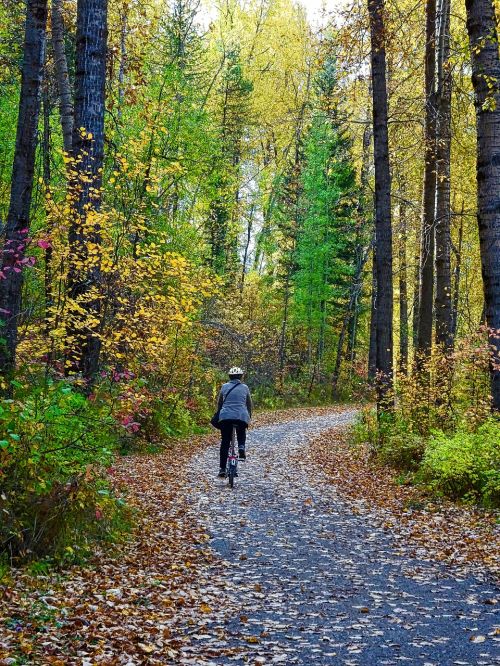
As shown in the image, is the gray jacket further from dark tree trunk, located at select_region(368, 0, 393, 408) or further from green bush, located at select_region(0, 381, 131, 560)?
green bush, located at select_region(0, 381, 131, 560)

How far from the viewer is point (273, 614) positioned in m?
5.83

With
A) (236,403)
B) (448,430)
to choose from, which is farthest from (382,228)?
(236,403)

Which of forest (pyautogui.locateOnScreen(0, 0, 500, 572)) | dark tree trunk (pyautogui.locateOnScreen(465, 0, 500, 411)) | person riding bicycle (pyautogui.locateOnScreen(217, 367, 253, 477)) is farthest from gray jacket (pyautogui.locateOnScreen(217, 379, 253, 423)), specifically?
dark tree trunk (pyautogui.locateOnScreen(465, 0, 500, 411))

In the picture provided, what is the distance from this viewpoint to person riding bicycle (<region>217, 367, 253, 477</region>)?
12.1m

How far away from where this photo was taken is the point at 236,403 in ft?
40.1

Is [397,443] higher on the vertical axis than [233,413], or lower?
lower

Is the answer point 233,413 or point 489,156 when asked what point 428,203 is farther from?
point 233,413

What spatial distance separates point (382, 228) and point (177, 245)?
6.61 meters

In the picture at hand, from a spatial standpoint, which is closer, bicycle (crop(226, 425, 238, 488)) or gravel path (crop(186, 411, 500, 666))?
gravel path (crop(186, 411, 500, 666))

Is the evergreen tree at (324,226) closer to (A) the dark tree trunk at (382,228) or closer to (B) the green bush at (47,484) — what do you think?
(A) the dark tree trunk at (382,228)

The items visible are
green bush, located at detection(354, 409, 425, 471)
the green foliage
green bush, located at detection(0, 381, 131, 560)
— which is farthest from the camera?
green bush, located at detection(354, 409, 425, 471)

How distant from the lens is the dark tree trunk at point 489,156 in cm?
933

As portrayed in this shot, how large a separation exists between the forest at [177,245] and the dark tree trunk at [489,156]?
0.03 meters

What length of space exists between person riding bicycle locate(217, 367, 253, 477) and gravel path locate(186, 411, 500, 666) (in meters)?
1.61
